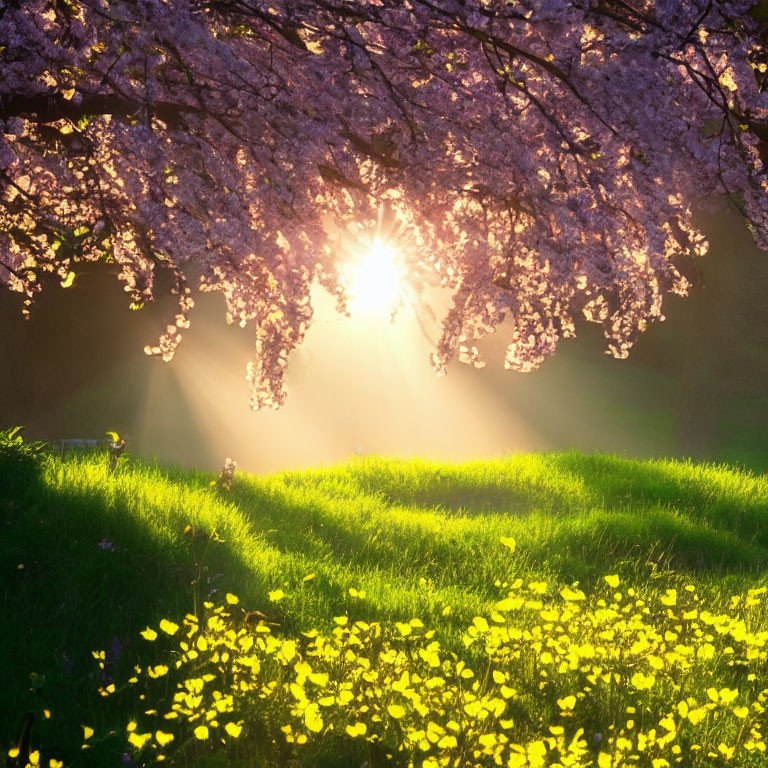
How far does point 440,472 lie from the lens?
41.6ft

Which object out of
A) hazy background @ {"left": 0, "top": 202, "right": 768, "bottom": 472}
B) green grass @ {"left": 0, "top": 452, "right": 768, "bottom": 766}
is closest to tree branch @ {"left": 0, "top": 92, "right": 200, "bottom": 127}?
green grass @ {"left": 0, "top": 452, "right": 768, "bottom": 766}

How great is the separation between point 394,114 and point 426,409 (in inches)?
678

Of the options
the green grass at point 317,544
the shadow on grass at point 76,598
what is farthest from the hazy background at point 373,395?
the shadow on grass at point 76,598

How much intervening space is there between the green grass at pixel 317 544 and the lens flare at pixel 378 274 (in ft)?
7.20

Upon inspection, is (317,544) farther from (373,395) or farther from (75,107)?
(373,395)

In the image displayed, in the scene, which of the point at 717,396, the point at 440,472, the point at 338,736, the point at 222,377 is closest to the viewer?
the point at 338,736

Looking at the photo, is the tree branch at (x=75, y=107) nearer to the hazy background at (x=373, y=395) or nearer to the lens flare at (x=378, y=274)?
the lens flare at (x=378, y=274)

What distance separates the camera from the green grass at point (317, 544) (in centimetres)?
613

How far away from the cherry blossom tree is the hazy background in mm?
9216

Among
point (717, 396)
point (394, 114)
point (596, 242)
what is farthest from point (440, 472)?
point (717, 396)

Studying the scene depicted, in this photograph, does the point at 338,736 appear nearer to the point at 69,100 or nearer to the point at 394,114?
the point at 394,114

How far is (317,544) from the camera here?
28.9 ft

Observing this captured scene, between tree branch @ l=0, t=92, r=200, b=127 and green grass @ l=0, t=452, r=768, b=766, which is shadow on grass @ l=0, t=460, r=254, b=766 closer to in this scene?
green grass @ l=0, t=452, r=768, b=766

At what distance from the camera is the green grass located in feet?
20.1
